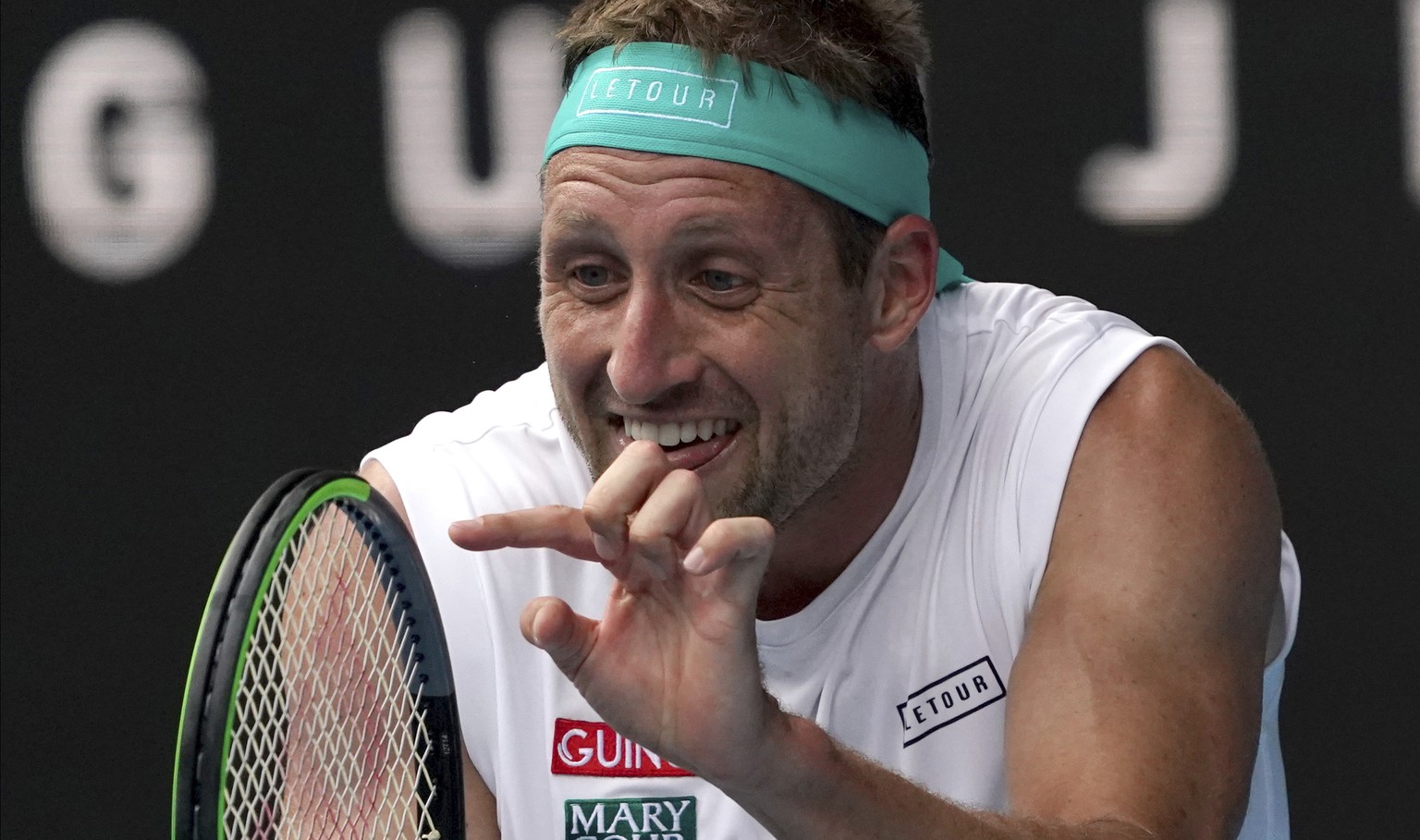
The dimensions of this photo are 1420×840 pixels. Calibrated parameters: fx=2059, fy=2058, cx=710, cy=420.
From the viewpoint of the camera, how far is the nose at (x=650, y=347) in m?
2.04

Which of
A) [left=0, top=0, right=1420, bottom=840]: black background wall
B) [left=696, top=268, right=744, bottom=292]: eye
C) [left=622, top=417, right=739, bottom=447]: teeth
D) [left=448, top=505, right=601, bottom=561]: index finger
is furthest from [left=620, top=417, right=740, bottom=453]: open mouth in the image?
[left=0, top=0, right=1420, bottom=840]: black background wall

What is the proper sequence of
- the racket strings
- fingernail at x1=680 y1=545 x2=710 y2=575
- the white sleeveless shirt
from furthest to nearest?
the white sleeveless shirt → the racket strings → fingernail at x1=680 y1=545 x2=710 y2=575

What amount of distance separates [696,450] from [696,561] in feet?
2.02

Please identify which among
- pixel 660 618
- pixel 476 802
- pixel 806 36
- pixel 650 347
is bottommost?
pixel 476 802

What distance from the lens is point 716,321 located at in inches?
82.1

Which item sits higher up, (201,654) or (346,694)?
(201,654)

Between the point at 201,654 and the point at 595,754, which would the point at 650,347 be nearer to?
the point at 595,754

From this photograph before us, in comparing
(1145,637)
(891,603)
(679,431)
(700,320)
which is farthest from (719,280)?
(1145,637)

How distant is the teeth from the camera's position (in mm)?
2113

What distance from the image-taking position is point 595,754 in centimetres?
229

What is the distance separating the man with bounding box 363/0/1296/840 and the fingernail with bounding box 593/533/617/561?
0.27 meters

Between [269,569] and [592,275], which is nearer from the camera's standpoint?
[269,569]

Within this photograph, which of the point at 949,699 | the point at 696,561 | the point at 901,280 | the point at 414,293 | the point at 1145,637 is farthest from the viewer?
the point at 414,293

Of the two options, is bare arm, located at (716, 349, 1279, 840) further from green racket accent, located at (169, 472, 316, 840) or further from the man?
green racket accent, located at (169, 472, 316, 840)
